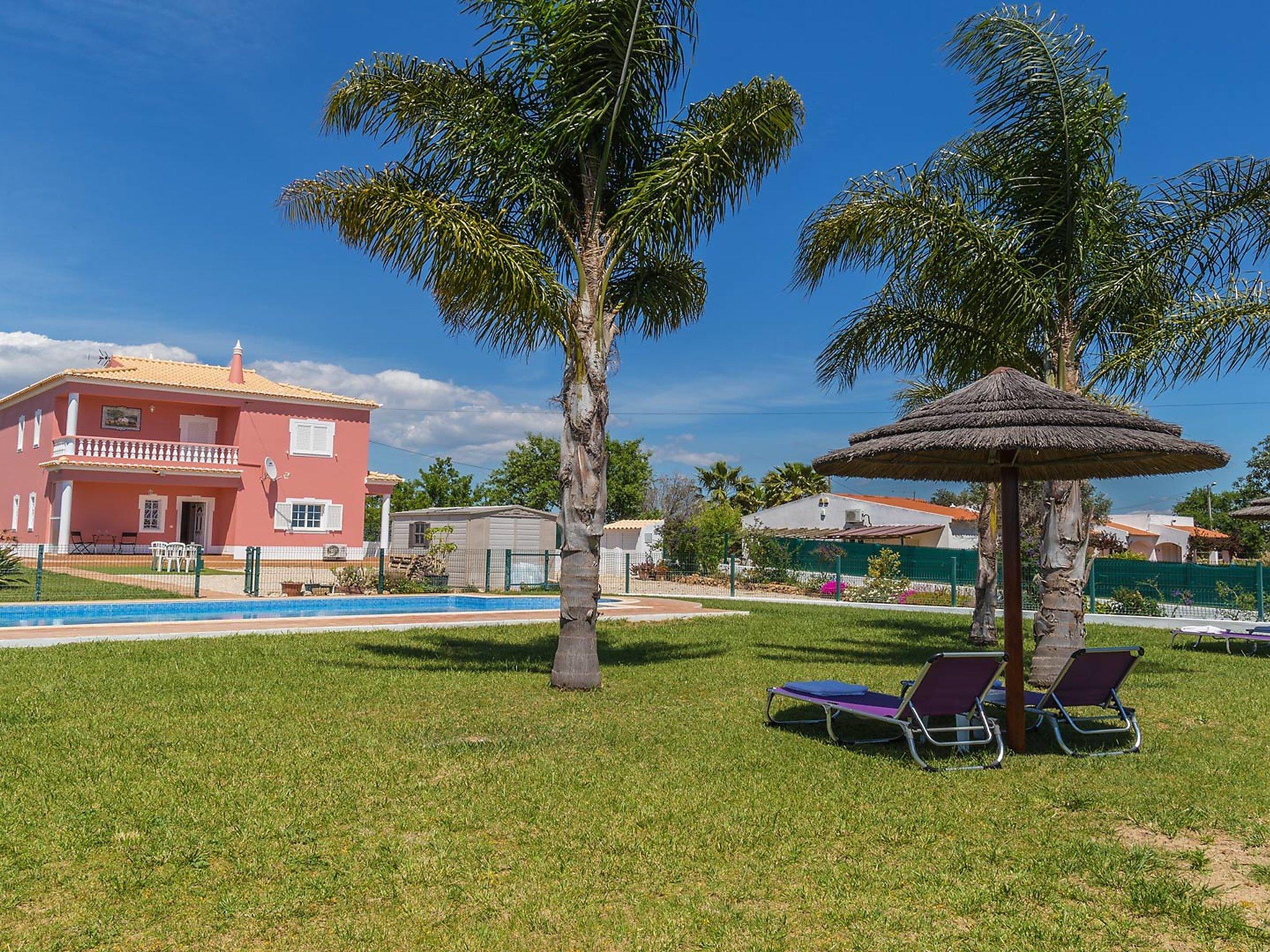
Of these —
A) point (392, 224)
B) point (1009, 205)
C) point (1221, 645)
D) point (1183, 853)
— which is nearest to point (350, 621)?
point (392, 224)

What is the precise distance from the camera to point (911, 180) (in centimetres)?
1121

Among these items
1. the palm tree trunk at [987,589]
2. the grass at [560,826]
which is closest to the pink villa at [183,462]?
the palm tree trunk at [987,589]

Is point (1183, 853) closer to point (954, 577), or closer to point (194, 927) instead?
point (194, 927)

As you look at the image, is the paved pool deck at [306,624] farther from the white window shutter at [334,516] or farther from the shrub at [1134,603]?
the white window shutter at [334,516]

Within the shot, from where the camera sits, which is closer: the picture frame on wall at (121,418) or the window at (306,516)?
the picture frame on wall at (121,418)

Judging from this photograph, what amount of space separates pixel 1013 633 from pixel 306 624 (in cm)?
1125

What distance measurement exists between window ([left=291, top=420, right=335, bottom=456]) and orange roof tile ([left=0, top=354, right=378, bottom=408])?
0.89m

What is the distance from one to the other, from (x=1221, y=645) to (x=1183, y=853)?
12546 millimetres

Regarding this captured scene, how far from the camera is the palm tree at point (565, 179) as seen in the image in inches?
376

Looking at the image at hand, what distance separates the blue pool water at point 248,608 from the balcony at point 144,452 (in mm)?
14879

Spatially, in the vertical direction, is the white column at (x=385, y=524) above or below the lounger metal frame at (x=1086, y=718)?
above

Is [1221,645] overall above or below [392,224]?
below

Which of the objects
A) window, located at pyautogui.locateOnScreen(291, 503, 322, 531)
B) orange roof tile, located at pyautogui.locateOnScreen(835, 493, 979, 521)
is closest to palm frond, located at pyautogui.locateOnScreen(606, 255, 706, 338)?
window, located at pyautogui.locateOnScreen(291, 503, 322, 531)

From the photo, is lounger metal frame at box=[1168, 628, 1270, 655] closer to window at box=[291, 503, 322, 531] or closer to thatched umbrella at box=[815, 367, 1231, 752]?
thatched umbrella at box=[815, 367, 1231, 752]
